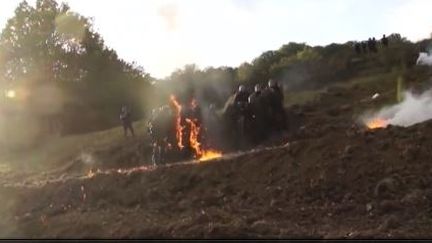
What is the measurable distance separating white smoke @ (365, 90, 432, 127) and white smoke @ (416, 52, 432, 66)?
11.5 m

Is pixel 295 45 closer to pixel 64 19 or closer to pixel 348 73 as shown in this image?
pixel 348 73

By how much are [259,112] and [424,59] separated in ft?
61.9

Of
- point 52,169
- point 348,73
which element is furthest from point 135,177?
point 348,73

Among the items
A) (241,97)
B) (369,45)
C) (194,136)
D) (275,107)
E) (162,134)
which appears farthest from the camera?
(369,45)

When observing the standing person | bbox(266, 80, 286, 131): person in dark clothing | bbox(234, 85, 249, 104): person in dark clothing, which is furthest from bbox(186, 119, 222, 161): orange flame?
the standing person

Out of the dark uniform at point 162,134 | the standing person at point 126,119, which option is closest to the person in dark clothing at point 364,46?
the standing person at point 126,119

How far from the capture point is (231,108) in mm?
31484

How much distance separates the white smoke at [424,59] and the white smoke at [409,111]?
1146cm

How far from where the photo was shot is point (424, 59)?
45844mm

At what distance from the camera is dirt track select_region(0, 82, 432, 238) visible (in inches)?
645

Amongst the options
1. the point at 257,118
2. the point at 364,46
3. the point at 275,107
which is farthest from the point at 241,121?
the point at 364,46

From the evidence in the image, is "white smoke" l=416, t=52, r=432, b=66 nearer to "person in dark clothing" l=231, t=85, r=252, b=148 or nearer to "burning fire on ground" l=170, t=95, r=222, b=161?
"person in dark clothing" l=231, t=85, r=252, b=148

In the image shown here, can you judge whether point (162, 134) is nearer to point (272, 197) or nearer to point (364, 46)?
point (272, 197)

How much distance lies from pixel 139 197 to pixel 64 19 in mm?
43601
